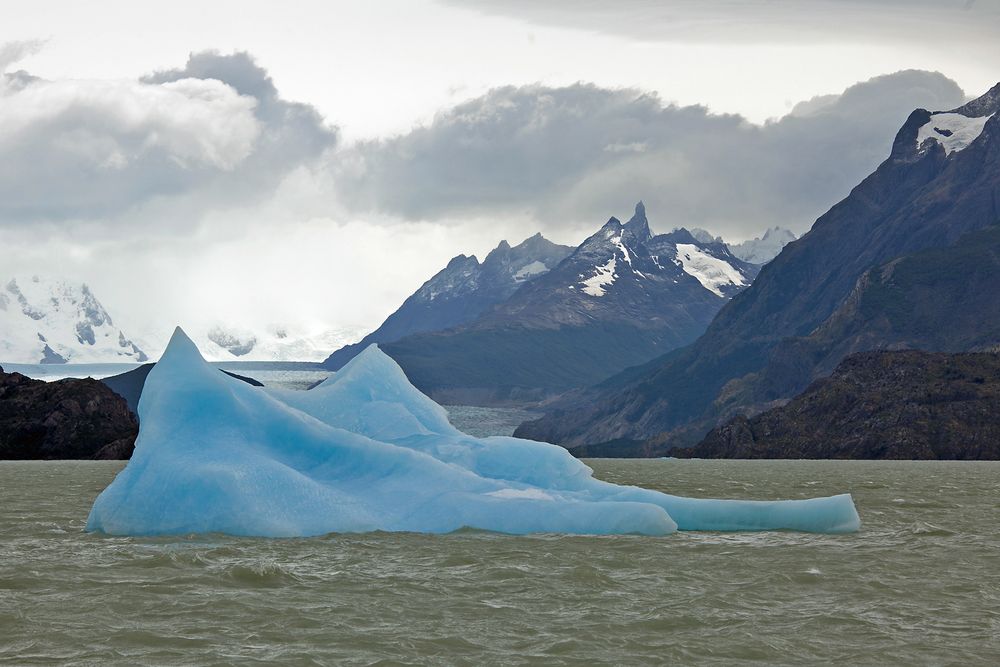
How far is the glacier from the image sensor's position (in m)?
29.2

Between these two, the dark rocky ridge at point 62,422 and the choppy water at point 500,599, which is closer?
the choppy water at point 500,599

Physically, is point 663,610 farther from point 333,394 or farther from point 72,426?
point 72,426

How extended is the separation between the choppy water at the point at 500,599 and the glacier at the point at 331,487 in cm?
84

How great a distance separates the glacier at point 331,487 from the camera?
95.9 ft

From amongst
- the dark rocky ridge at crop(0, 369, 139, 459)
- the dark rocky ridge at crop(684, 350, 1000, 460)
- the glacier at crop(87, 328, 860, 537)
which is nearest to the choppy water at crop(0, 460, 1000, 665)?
the glacier at crop(87, 328, 860, 537)

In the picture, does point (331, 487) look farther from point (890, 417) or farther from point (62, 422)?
point (890, 417)

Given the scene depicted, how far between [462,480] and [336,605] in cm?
1263

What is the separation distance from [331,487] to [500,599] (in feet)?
41.5

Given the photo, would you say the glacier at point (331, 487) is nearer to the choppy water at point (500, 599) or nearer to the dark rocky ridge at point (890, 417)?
the choppy water at point (500, 599)

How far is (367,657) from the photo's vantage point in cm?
1580

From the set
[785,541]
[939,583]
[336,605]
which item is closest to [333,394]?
[785,541]

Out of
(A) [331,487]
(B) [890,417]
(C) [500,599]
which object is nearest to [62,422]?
(B) [890,417]

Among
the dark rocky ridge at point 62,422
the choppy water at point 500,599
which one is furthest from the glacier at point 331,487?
the dark rocky ridge at point 62,422

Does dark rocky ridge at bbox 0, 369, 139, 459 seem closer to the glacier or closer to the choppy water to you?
the glacier
